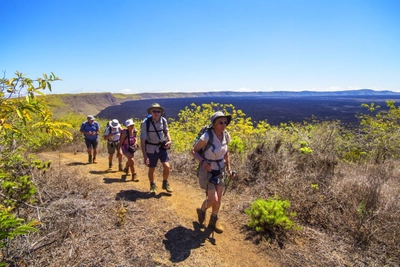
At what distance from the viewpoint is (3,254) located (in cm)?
257

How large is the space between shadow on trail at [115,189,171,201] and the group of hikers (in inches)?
5.4

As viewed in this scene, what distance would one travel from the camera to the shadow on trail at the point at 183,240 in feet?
10.6

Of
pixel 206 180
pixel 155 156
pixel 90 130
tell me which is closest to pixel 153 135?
pixel 155 156

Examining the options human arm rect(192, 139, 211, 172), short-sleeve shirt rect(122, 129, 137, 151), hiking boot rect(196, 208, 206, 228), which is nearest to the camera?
human arm rect(192, 139, 211, 172)

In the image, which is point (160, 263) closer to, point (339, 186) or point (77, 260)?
point (77, 260)

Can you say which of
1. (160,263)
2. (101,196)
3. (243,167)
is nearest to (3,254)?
(160,263)

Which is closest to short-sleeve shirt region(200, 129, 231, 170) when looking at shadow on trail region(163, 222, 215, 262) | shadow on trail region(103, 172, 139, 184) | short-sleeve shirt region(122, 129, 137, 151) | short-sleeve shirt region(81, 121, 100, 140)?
shadow on trail region(163, 222, 215, 262)

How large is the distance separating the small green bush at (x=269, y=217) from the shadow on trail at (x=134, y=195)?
210 centimetres

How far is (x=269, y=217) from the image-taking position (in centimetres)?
364

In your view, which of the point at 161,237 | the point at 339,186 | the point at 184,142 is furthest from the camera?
the point at 184,142

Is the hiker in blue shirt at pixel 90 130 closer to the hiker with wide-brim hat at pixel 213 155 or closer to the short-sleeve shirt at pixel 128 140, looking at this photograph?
the short-sleeve shirt at pixel 128 140

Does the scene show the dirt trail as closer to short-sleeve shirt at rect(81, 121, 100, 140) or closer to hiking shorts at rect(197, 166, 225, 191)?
hiking shorts at rect(197, 166, 225, 191)

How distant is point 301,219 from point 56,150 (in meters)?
11.4

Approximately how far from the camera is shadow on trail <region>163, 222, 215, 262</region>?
10.6 feet
